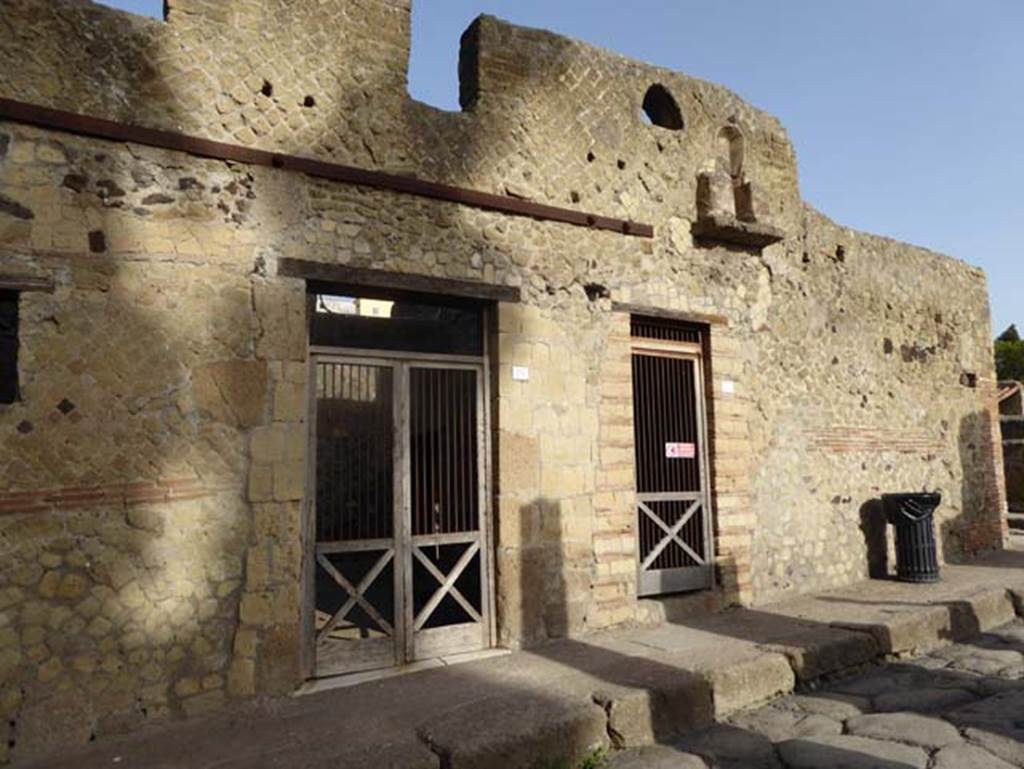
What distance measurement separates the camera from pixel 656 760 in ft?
11.5

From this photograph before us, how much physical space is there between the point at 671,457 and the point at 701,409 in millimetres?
524

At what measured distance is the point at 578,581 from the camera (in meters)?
5.22

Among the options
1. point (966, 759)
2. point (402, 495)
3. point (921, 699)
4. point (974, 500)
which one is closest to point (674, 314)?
point (402, 495)

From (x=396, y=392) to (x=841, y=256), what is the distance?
5.43 meters

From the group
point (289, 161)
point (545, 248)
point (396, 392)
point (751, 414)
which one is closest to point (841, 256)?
point (751, 414)

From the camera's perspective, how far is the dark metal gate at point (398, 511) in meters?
4.49

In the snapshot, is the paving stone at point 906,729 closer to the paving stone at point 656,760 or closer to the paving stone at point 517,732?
the paving stone at point 656,760

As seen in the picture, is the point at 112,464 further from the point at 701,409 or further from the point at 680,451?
the point at 701,409

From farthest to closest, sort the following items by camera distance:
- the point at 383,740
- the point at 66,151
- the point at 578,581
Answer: the point at 578,581 → the point at 66,151 → the point at 383,740

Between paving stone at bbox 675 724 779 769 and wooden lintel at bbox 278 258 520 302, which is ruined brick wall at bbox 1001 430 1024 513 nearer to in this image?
paving stone at bbox 675 724 779 769

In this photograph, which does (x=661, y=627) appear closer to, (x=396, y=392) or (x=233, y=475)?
(x=396, y=392)

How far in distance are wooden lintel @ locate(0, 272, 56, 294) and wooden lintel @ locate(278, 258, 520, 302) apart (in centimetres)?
120

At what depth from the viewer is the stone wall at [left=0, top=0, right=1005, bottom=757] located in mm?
3658

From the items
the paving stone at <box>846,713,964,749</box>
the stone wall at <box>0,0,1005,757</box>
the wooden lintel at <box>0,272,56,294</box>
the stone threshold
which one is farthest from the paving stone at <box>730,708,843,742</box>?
the wooden lintel at <box>0,272,56,294</box>
